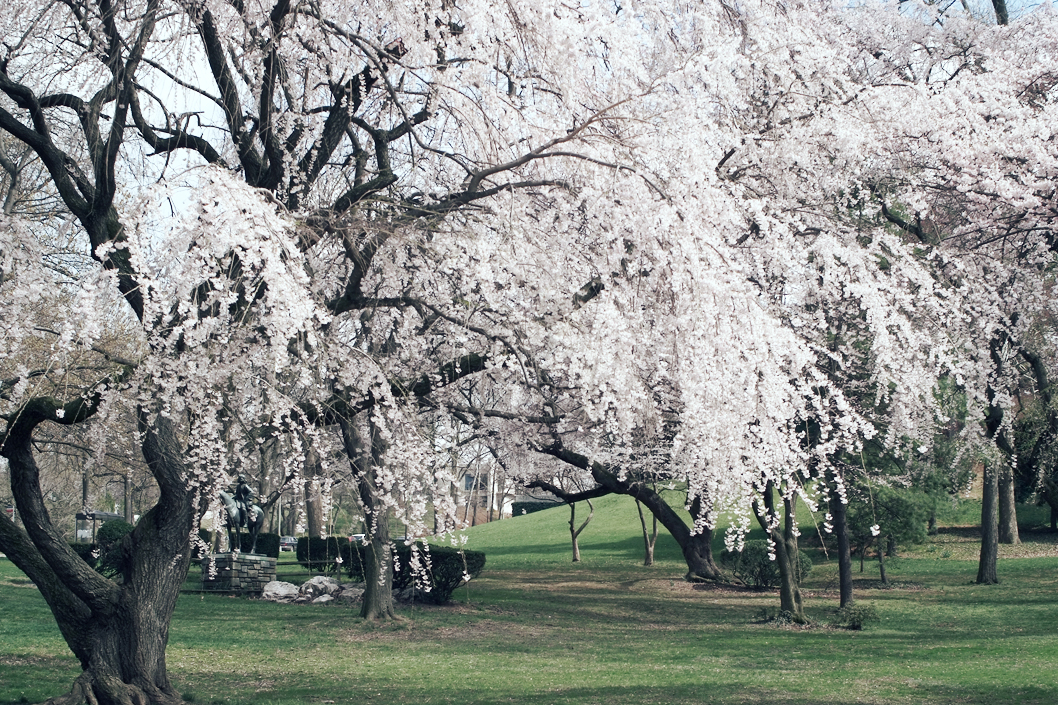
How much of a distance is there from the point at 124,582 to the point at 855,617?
13009 mm

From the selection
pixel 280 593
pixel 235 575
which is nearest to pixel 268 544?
pixel 235 575

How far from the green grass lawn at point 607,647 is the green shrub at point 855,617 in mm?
281

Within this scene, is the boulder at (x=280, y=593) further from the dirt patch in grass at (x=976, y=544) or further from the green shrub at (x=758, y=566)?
the dirt patch in grass at (x=976, y=544)

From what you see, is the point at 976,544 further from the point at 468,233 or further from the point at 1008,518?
the point at 468,233

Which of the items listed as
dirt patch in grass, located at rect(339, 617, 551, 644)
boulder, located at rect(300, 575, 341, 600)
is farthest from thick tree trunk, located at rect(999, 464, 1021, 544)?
boulder, located at rect(300, 575, 341, 600)

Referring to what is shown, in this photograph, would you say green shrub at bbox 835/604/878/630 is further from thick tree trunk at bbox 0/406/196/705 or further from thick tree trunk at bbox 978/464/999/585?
thick tree trunk at bbox 0/406/196/705

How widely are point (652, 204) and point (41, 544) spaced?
5.81 m

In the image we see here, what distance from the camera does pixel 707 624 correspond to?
57.7ft

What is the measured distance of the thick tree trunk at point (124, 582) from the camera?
7520mm

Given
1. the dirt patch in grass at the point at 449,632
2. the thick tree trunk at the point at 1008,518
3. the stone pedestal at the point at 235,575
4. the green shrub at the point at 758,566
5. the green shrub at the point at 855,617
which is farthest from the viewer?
the thick tree trunk at the point at 1008,518

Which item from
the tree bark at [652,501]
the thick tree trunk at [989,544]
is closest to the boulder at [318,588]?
the tree bark at [652,501]

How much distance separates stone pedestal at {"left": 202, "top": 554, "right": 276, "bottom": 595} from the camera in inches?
840

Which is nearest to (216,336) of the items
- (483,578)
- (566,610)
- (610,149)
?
(610,149)

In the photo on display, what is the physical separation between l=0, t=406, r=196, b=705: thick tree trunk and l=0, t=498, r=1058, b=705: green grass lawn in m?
1.49
